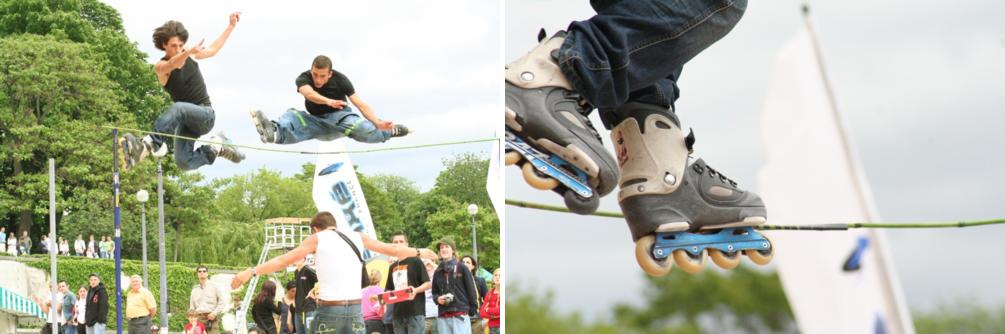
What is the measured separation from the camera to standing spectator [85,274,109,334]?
4.64 m

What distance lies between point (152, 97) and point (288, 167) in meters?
0.87

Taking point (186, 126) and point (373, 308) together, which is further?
point (373, 308)

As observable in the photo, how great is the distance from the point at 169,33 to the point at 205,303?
1187mm

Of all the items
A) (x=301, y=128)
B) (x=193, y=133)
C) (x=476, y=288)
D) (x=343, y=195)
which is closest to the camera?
(x=193, y=133)

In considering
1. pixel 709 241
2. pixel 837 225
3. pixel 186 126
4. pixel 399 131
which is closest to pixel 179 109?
pixel 186 126

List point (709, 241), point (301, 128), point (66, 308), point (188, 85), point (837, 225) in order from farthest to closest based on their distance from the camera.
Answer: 1. point (301, 128)
2. point (66, 308)
3. point (188, 85)
4. point (709, 241)
5. point (837, 225)

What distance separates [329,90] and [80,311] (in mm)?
1305

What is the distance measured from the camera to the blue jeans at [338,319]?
3861 mm

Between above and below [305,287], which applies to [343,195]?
above

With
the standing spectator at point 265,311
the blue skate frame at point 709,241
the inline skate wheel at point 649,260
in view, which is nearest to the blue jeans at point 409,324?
the standing spectator at point 265,311

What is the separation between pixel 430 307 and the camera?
4.90m

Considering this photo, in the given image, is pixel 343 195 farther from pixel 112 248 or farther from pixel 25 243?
pixel 25 243

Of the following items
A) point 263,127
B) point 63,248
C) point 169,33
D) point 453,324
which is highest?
point 169,33

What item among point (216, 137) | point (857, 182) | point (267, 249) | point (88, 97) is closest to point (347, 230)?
point (267, 249)
